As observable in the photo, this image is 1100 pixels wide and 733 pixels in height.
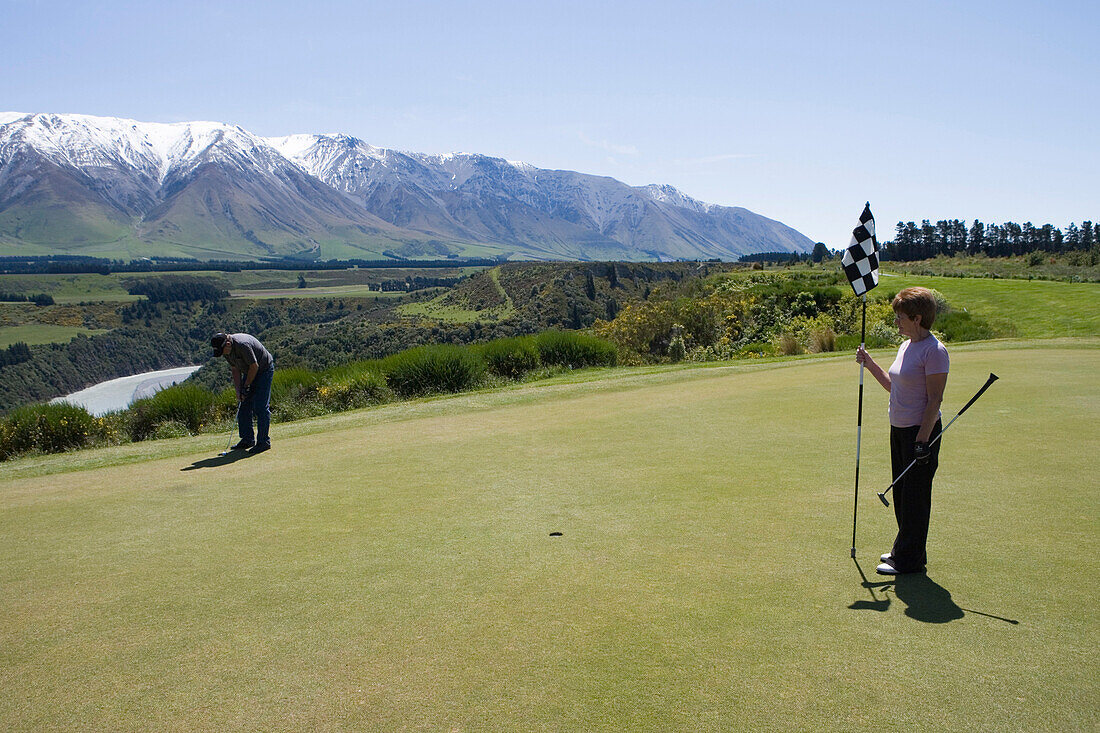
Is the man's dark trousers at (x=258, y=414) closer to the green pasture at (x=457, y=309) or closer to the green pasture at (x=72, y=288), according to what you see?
the green pasture at (x=457, y=309)

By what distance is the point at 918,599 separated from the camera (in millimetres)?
Answer: 4703

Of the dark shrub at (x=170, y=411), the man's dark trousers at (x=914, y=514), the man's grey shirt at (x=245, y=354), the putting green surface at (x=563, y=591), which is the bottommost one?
the dark shrub at (x=170, y=411)

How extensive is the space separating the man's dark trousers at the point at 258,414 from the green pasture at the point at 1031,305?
22.5m

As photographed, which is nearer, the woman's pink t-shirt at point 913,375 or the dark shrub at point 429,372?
the woman's pink t-shirt at point 913,375

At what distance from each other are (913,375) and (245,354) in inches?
355

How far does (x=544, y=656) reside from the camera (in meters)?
4.06

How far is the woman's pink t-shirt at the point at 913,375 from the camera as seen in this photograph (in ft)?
16.7

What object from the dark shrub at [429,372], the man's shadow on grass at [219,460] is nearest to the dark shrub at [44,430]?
the man's shadow on grass at [219,460]

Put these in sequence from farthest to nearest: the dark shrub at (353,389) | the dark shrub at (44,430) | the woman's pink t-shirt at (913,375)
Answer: the dark shrub at (353,389) < the dark shrub at (44,430) < the woman's pink t-shirt at (913,375)

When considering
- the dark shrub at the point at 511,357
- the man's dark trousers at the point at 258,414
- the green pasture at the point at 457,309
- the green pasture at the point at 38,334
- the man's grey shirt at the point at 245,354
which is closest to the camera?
the man's dark trousers at the point at 258,414

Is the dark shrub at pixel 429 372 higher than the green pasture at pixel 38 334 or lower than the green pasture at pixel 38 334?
higher

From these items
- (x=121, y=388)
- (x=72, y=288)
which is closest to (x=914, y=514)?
(x=121, y=388)

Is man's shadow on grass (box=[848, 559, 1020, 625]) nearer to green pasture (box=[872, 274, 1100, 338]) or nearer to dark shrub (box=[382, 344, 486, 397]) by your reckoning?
dark shrub (box=[382, 344, 486, 397])

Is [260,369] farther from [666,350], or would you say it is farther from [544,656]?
[666,350]
